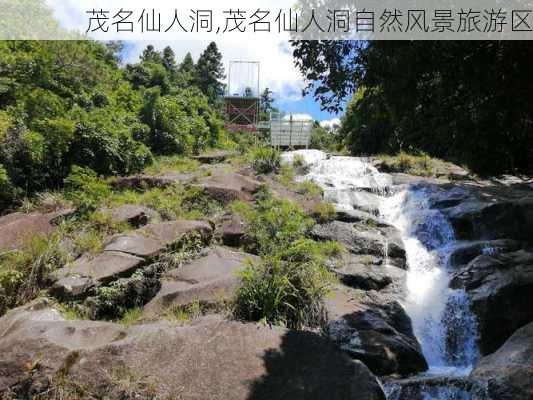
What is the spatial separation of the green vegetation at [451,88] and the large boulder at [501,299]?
6.69 feet

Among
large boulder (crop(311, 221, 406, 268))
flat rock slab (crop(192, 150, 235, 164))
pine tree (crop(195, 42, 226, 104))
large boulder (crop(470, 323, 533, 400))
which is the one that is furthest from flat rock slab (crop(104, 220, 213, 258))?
pine tree (crop(195, 42, 226, 104))

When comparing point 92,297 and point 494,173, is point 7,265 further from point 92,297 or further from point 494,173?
point 494,173

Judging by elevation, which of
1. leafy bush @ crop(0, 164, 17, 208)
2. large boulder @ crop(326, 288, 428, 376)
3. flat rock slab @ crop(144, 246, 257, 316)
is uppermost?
leafy bush @ crop(0, 164, 17, 208)

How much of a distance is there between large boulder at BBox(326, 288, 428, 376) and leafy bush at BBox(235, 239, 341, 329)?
379 millimetres

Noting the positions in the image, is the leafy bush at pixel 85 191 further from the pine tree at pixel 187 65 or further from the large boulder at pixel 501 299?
the pine tree at pixel 187 65

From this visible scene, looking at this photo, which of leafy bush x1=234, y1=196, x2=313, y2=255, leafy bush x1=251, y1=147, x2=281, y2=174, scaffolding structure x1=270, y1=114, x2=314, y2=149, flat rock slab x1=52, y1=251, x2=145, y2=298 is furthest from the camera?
scaffolding structure x1=270, y1=114, x2=314, y2=149

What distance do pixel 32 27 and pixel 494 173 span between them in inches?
991

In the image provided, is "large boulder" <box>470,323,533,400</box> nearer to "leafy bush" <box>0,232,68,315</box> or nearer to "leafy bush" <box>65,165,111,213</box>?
"leafy bush" <box>0,232,68,315</box>

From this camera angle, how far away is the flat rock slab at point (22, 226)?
9.39 m

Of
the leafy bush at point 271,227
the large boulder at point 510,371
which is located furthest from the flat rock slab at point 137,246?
the large boulder at point 510,371

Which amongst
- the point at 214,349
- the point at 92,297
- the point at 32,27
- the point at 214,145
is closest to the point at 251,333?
the point at 214,349

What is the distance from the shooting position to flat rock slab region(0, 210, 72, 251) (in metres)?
9.39

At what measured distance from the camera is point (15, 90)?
52.0ft

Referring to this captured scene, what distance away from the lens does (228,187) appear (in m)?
12.8
